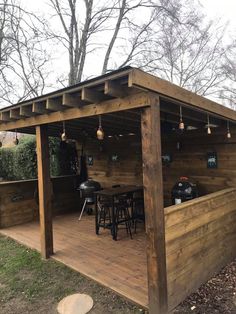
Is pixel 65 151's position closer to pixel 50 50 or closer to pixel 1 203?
pixel 1 203

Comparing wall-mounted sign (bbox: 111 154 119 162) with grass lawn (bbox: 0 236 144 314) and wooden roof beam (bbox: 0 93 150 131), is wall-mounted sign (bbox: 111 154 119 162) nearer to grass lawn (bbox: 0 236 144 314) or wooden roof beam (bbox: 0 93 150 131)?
wooden roof beam (bbox: 0 93 150 131)

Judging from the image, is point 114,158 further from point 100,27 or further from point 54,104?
point 100,27

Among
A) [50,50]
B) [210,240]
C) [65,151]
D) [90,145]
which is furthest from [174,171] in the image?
[50,50]

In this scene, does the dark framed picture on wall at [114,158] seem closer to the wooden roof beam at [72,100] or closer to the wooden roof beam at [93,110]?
the wooden roof beam at [93,110]

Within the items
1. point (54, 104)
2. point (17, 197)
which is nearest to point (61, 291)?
point (54, 104)

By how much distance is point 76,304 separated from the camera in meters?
2.99

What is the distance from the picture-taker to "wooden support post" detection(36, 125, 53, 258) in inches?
164

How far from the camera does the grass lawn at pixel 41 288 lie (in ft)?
9.64

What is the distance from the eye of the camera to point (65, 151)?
7.67 m

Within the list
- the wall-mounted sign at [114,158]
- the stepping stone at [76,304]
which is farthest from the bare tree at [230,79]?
the stepping stone at [76,304]

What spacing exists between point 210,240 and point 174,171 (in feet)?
6.19

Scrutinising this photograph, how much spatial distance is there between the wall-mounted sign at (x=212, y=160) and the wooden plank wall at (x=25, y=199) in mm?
3663

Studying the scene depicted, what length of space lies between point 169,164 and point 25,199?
326 centimetres

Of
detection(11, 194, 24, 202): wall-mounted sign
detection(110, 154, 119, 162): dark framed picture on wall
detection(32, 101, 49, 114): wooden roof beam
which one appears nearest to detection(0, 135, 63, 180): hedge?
detection(11, 194, 24, 202): wall-mounted sign
